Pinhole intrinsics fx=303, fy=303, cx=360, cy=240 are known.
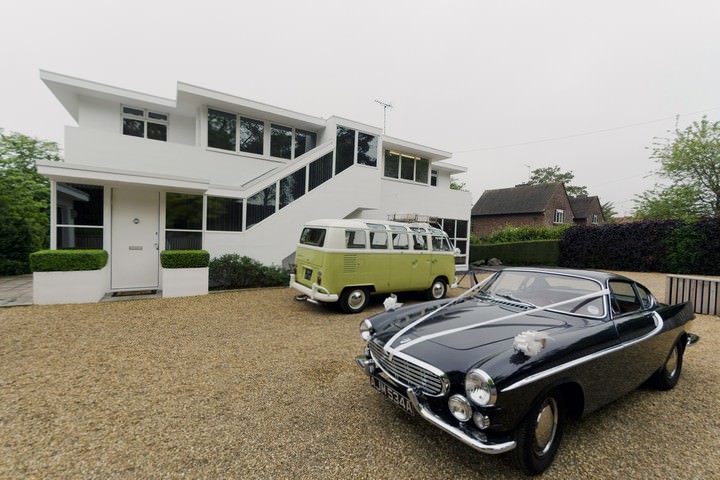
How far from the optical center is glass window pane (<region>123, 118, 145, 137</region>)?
10852 millimetres

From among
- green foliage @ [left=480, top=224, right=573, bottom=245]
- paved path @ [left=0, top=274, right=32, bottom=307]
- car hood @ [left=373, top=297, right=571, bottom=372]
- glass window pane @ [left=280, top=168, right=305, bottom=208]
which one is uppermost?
glass window pane @ [left=280, top=168, right=305, bottom=208]

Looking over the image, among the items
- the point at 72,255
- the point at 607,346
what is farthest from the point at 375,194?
the point at 607,346

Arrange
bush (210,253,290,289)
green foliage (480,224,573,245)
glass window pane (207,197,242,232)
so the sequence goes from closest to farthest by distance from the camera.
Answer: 1. bush (210,253,290,289)
2. glass window pane (207,197,242,232)
3. green foliage (480,224,573,245)

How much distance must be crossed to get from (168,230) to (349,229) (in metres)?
5.82

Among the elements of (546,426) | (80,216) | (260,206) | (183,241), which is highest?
(260,206)

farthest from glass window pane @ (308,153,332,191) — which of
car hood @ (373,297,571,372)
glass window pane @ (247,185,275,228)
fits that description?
car hood @ (373,297,571,372)

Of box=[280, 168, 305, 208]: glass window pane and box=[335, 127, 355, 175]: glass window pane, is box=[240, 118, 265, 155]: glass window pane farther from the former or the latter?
box=[335, 127, 355, 175]: glass window pane

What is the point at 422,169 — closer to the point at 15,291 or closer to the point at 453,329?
the point at 453,329

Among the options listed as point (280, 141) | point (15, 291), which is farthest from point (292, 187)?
point (15, 291)

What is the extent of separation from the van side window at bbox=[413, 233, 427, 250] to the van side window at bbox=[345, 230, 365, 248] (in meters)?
1.70

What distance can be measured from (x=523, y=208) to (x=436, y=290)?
92.8 feet

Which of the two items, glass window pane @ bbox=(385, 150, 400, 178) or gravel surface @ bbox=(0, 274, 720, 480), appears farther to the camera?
glass window pane @ bbox=(385, 150, 400, 178)

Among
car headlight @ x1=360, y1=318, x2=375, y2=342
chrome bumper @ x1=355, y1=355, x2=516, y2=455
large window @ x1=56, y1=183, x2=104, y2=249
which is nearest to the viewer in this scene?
chrome bumper @ x1=355, y1=355, x2=516, y2=455

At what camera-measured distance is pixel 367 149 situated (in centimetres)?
1281
